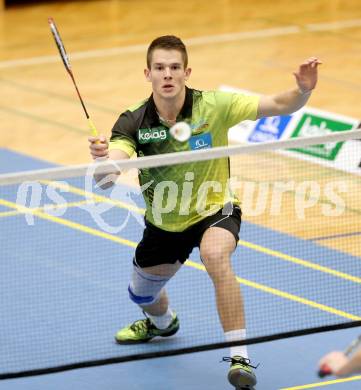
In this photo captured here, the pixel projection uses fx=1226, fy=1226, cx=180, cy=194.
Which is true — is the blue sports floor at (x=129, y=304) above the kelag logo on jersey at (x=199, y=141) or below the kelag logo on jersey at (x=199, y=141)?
below

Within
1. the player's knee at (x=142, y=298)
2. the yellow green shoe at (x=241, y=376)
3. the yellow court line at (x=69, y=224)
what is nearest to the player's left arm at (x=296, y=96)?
the player's knee at (x=142, y=298)

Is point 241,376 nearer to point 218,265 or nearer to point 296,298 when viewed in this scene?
point 218,265

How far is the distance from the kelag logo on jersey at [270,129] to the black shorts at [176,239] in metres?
5.41

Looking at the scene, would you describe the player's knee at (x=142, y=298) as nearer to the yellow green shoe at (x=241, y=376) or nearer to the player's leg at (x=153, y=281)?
the player's leg at (x=153, y=281)

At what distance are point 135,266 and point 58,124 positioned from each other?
6.41 metres

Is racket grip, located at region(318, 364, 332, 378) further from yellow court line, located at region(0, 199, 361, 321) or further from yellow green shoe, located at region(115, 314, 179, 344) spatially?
yellow court line, located at region(0, 199, 361, 321)

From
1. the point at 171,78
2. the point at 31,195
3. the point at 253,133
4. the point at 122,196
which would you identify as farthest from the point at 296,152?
the point at 171,78

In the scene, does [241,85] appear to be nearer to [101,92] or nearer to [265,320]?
[101,92]

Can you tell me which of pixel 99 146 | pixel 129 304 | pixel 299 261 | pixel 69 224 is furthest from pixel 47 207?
pixel 99 146

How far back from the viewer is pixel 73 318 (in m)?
9.53

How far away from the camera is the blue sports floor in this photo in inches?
342

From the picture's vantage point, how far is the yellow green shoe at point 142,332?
30.2 ft

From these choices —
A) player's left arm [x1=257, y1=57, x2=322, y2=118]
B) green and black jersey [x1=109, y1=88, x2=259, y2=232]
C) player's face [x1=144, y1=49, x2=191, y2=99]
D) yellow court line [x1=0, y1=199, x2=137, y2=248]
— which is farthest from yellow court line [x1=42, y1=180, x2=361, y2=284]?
player's face [x1=144, y1=49, x2=191, y2=99]

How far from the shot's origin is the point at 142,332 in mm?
9266
